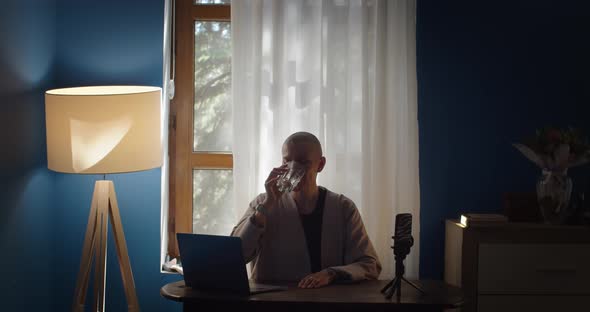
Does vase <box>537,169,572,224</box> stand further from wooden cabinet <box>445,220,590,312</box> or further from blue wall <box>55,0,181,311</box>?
blue wall <box>55,0,181,311</box>

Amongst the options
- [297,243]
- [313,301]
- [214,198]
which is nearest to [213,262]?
[313,301]

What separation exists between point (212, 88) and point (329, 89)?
636 mm

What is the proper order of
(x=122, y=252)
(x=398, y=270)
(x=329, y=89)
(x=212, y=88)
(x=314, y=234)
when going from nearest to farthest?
(x=398, y=270) < (x=314, y=234) < (x=122, y=252) < (x=329, y=89) < (x=212, y=88)

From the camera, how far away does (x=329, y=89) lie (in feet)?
12.0

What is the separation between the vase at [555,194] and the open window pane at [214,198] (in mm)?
1508

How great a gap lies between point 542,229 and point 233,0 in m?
1.75

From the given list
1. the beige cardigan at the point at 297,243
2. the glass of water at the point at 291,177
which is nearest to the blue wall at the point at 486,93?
the beige cardigan at the point at 297,243

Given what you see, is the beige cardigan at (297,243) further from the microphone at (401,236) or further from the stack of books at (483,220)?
the stack of books at (483,220)

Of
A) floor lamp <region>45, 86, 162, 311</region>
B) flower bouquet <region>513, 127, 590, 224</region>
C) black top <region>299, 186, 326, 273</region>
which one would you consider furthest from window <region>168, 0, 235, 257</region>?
flower bouquet <region>513, 127, 590, 224</region>

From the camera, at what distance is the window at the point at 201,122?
3.89m

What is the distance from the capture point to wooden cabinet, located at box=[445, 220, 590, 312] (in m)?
3.39

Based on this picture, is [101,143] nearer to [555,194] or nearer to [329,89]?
[329,89]

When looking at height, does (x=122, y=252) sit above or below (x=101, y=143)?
below

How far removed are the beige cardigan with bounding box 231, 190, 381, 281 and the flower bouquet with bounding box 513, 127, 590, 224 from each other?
837 millimetres
